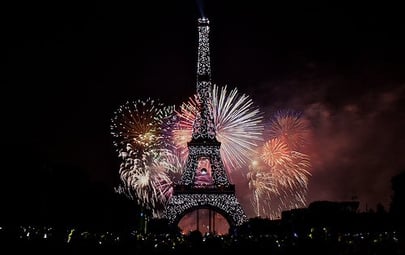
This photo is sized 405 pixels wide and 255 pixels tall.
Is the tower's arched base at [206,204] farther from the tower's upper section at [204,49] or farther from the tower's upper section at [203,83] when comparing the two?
the tower's upper section at [204,49]

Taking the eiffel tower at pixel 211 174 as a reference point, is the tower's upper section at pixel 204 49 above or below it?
above

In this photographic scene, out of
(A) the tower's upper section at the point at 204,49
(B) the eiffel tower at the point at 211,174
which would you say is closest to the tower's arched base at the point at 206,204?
(B) the eiffel tower at the point at 211,174

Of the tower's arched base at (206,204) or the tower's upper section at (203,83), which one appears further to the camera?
the tower's arched base at (206,204)

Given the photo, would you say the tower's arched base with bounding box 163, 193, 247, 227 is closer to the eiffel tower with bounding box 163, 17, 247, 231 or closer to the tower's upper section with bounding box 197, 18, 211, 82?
the eiffel tower with bounding box 163, 17, 247, 231

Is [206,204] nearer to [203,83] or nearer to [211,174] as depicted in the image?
[211,174]
